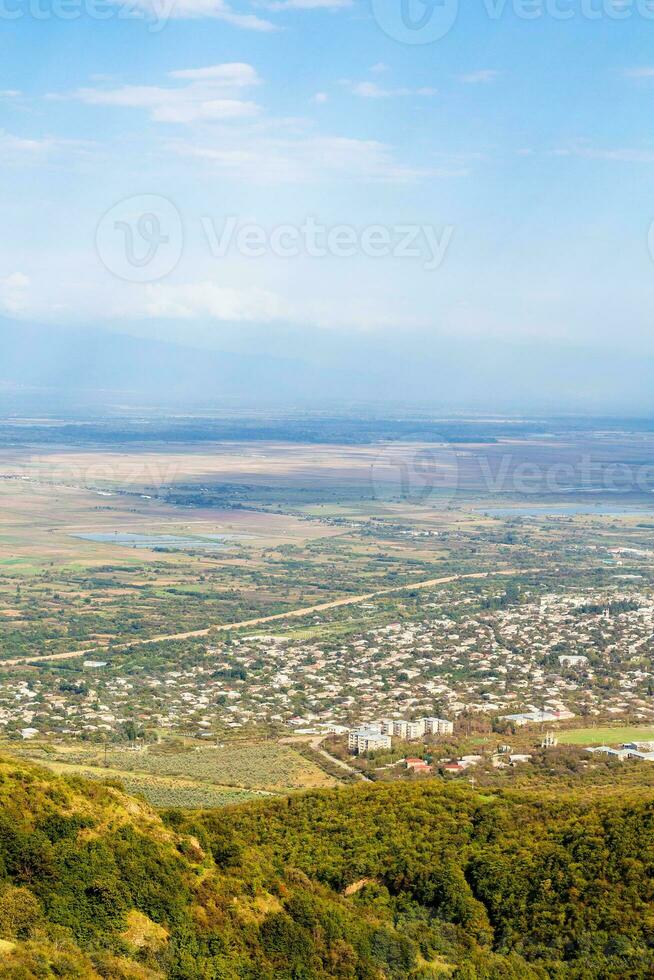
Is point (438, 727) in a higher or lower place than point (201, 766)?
lower

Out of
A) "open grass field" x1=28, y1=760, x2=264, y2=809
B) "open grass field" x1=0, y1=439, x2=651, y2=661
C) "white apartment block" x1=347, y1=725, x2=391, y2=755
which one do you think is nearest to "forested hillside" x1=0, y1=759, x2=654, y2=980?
"open grass field" x1=28, y1=760, x2=264, y2=809

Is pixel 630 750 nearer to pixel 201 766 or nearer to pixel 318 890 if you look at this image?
pixel 201 766

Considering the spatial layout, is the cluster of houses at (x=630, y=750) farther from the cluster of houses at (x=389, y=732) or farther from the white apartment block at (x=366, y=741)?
the white apartment block at (x=366, y=741)

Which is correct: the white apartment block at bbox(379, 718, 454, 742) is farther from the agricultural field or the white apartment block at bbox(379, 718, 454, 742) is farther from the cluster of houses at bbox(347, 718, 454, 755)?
the agricultural field

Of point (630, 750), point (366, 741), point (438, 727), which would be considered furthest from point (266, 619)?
point (630, 750)

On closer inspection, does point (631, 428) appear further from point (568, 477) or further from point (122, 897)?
point (122, 897)
